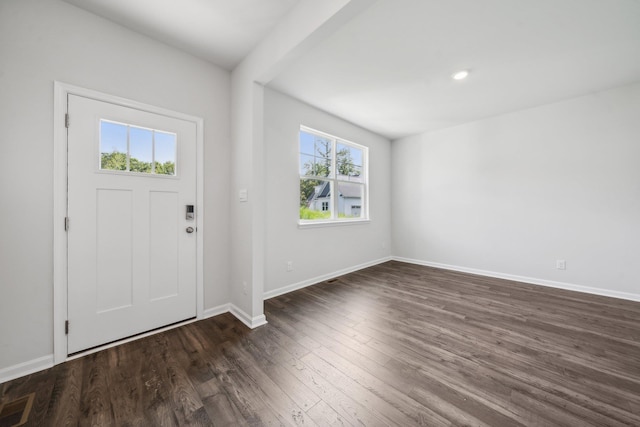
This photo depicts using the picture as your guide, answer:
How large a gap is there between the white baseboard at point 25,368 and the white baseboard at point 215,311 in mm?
1082

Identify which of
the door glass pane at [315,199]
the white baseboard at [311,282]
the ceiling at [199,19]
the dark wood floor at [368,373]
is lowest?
the dark wood floor at [368,373]

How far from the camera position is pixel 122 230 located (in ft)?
6.57

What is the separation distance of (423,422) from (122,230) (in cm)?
262

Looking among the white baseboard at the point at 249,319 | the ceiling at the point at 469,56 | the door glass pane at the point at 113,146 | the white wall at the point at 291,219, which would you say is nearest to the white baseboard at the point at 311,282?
the white wall at the point at 291,219

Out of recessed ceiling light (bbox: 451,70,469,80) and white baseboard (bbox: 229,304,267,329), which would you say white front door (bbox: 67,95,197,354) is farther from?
recessed ceiling light (bbox: 451,70,469,80)

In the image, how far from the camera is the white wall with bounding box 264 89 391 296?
306 cm

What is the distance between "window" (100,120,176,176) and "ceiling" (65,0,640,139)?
36.3 inches

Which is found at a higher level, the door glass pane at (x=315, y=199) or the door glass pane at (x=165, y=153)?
the door glass pane at (x=165, y=153)

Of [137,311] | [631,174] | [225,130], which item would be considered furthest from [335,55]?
[631,174]

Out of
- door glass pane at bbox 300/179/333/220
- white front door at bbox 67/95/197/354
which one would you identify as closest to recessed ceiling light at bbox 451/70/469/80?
door glass pane at bbox 300/179/333/220

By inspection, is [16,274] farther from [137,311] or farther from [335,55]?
[335,55]

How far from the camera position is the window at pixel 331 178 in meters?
3.58

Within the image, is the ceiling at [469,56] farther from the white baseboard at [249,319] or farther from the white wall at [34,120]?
the white baseboard at [249,319]

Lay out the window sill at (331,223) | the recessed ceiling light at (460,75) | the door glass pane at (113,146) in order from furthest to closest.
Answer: the window sill at (331,223)
the recessed ceiling light at (460,75)
the door glass pane at (113,146)
